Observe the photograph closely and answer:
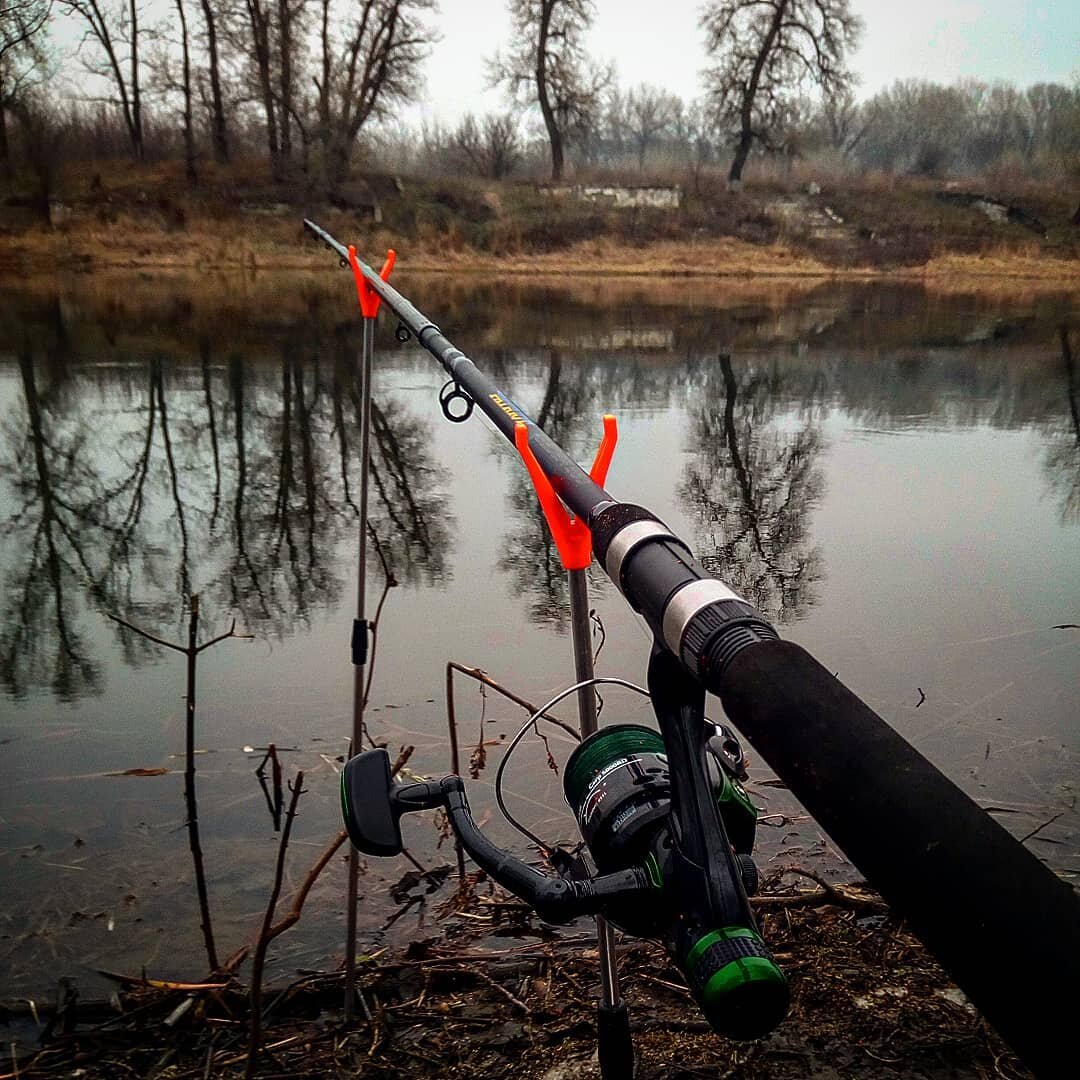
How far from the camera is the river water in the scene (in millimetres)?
2822

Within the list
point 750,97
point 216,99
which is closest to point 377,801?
point 216,99

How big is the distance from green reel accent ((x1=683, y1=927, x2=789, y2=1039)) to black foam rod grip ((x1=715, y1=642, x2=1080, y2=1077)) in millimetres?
233

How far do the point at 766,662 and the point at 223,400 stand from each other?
9.46 meters

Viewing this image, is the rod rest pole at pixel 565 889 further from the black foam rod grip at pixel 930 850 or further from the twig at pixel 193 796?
the twig at pixel 193 796

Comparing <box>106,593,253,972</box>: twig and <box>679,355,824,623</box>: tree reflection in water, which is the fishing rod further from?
<box>679,355,824,623</box>: tree reflection in water

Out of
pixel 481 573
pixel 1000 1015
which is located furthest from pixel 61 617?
pixel 1000 1015

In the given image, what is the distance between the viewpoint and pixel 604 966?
1535 mm

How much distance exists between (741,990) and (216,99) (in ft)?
121

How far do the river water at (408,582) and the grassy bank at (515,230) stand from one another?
49.2ft

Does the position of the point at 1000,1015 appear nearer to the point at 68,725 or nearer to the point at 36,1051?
the point at 36,1051

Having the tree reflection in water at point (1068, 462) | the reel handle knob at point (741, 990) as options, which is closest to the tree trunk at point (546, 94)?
the tree reflection in water at point (1068, 462)

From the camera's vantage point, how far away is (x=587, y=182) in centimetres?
3344

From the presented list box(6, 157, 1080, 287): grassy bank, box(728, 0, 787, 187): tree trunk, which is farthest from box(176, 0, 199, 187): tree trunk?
box(728, 0, 787, 187): tree trunk

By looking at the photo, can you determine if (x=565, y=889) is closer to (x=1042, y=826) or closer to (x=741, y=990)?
(x=741, y=990)
